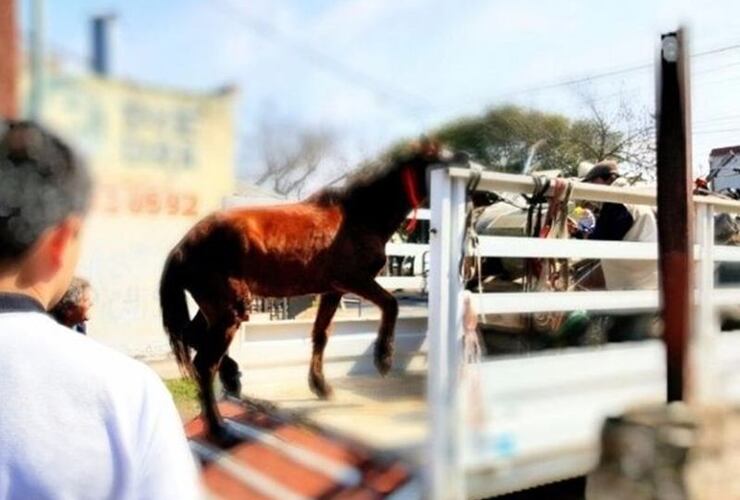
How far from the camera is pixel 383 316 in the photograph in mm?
3213

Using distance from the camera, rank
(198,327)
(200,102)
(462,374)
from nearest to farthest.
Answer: (200,102), (462,374), (198,327)

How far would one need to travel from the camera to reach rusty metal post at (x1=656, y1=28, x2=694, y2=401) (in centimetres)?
247

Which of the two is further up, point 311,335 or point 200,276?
point 200,276

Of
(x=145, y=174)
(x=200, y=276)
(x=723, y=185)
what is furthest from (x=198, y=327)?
(x=723, y=185)

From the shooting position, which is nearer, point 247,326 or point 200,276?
point 200,276

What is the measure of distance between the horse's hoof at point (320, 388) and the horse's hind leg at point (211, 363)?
452 millimetres

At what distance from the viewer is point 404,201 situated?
297 centimetres

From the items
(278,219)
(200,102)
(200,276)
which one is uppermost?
(200,102)

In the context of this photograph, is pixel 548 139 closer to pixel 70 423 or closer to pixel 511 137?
pixel 511 137

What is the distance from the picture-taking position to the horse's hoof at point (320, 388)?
3062 millimetres

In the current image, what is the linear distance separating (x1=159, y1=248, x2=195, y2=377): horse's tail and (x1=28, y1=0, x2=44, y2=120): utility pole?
0.91 metres

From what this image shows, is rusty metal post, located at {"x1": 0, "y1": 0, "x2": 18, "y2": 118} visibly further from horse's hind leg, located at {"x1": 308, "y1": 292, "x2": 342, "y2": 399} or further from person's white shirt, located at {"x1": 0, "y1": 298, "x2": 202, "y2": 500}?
horse's hind leg, located at {"x1": 308, "y1": 292, "x2": 342, "y2": 399}

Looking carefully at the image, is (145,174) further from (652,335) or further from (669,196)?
(652,335)

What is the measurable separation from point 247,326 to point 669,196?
161cm
